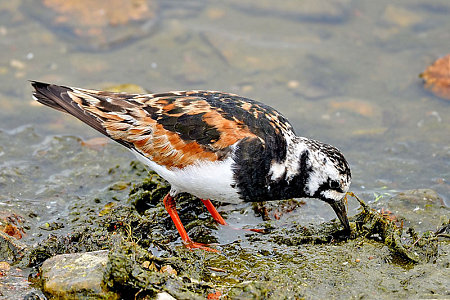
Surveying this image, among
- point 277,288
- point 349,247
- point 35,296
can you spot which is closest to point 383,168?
point 349,247

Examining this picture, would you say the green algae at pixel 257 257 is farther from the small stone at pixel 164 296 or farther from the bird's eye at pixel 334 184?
the bird's eye at pixel 334 184

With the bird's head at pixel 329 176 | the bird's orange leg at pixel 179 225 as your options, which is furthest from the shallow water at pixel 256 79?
the bird's orange leg at pixel 179 225

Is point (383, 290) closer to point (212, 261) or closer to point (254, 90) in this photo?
point (212, 261)

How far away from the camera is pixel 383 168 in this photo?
743cm

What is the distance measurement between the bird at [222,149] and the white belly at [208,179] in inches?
0.4

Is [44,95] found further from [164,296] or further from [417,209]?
[417,209]

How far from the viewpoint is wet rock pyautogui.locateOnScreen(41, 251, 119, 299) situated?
3.89m

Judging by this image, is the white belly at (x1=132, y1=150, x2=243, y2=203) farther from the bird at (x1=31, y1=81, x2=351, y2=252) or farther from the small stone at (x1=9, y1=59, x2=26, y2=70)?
the small stone at (x1=9, y1=59, x2=26, y2=70)

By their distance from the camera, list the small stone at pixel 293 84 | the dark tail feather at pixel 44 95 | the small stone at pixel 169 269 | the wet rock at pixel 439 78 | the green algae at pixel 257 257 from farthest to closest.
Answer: the small stone at pixel 293 84 → the wet rock at pixel 439 78 → the dark tail feather at pixel 44 95 → the small stone at pixel 169 269 → the green algae at pixel 257 257

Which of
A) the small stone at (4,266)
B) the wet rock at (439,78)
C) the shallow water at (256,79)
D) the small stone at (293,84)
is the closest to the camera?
the small stone at (4,266)

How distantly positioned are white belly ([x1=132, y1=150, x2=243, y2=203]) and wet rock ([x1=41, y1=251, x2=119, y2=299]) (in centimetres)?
123

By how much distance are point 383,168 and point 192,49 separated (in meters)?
5.00

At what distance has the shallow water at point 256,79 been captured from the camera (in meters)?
6.73

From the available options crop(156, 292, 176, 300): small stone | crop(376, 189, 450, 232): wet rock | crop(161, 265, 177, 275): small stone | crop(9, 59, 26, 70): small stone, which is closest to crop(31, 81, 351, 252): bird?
crop(161, 265, 177, 275): small stone
